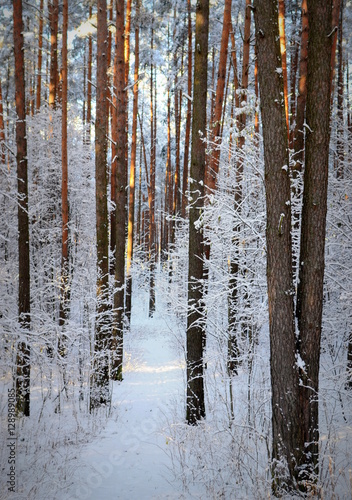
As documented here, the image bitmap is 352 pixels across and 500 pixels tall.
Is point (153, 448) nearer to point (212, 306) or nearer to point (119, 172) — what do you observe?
point (212, 306)

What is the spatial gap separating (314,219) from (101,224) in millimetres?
5132

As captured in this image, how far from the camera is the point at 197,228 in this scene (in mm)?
5621

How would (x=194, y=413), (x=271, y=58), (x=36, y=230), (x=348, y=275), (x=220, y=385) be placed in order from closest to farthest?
(x=271, y=58)
(x=348, y=275)
(x=194, y=413)
(x=220, y=385)
(x=36, y=230)

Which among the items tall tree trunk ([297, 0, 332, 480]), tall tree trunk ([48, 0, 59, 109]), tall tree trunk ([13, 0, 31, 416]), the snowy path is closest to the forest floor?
the snowy path

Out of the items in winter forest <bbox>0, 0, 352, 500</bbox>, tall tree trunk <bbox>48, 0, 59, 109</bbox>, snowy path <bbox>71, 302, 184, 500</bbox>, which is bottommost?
snowy path <bbox>71, 302, 184, 500</bbox>

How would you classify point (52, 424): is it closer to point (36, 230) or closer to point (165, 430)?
point (165, 430)

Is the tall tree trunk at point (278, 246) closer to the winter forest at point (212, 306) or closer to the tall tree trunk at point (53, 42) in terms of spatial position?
the winter forest at point (212, 306)

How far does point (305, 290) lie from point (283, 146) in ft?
5.27

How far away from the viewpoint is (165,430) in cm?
553

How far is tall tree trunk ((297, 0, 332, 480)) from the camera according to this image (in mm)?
3229

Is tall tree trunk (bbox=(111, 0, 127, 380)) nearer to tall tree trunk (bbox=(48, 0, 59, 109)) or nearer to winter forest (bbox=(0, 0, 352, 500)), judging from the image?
winter forest (bbox=(0, 0, 352, 500))

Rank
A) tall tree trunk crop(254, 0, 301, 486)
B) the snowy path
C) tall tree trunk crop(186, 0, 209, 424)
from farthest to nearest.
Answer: tall tree trunk crop(186, 0, 209, 424) < the snowy path < tall tree trunk crop(254, 0, 301, 486)

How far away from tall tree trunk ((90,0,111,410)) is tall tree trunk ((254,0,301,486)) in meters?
4.42

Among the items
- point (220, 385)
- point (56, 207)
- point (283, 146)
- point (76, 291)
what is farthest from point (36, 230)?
point (283, 146)
